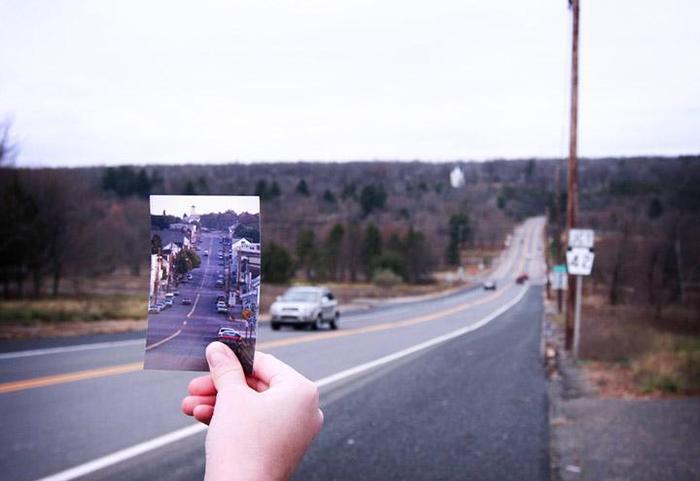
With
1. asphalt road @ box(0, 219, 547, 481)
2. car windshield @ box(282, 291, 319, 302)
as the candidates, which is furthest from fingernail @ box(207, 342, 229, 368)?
car windshield @ box(282, 291, 319, 302)

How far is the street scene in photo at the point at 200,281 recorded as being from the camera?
69.2 inches

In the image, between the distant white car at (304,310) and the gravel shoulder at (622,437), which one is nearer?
the gravel shoulder at (622,437)

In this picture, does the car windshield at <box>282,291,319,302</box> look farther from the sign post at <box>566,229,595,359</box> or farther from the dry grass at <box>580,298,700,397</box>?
the sign post at <box>566,229,595,359</box>

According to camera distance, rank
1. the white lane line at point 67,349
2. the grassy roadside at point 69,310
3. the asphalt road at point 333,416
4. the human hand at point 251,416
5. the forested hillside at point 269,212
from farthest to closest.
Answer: the grassy roadside at point 69,310
the forested hillside at point 269,212
the white lane line at point 67,349
the asphalt road at point 333,416
the human hand at point 251,416

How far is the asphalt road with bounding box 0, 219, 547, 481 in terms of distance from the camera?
661 cm

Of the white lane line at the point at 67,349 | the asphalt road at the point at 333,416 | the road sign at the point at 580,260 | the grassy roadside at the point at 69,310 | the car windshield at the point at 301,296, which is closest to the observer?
the asphalt road at the point at 333,416

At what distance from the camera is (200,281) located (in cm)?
180

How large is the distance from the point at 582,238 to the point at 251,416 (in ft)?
50.5

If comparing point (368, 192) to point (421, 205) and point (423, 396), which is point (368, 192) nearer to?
point (421, 205)

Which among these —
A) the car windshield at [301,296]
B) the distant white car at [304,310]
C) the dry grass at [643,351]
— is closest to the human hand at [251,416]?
the dry grass at [643,351]

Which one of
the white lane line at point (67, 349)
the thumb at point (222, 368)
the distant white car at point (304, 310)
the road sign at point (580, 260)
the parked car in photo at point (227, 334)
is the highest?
the parked car in photo at point (227, 334)

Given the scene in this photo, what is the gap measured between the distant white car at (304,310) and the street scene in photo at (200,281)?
22.9 m

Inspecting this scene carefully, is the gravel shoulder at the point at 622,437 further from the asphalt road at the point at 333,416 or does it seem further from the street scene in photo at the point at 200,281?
the street scene in photo at the point at 200,281

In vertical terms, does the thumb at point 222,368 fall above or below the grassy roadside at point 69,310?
above
